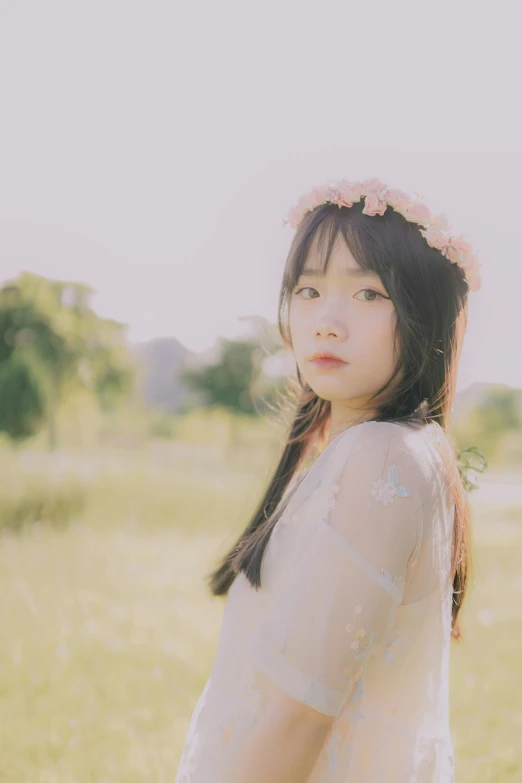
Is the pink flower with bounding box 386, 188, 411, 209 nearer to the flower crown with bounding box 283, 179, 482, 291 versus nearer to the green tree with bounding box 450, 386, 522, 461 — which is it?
the flower crown with bounding box 283, 179, 482, 291

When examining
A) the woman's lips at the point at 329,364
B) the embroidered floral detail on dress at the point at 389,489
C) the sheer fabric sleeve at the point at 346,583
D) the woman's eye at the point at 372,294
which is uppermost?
the woman's eye at the point at 372,294

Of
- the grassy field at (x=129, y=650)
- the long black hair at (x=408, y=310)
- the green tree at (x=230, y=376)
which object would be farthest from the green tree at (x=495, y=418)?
the long black hair at (x=408, y=310)

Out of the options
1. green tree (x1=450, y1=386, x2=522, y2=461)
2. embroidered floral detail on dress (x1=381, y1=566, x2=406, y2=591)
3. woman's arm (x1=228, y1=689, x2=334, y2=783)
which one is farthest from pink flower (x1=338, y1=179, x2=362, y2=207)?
green tree (x1=450, y1=386, x2=522, y2=461)

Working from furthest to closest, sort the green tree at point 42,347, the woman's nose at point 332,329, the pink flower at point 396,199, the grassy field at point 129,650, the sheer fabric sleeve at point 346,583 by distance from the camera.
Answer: the green tree at point 42,347
the grassy field at point 129,650
the pink flower at point 396,199
the woman's nose at point 332,329
the sheer fabric sleeve at point 346,583

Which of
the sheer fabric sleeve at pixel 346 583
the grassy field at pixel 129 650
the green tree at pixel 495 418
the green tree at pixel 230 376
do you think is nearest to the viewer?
the sheer fabric sleeve at pixel 346 583

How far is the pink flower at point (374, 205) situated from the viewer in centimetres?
126

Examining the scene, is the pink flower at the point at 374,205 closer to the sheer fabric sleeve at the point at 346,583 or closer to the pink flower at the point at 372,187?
the pink flower at the point at 372,187

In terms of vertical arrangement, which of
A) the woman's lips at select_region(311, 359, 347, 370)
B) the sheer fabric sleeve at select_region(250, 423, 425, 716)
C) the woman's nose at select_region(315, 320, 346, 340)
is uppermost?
the woman's nose at select_region(315, 320, 346, 340)

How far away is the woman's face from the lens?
1.20m

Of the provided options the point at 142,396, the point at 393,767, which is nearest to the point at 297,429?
the point at 393,767

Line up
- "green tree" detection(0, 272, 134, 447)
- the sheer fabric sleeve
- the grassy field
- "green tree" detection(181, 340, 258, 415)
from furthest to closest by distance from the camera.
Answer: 1. "green tree" detection(181, 340, 258, 415)
2. "green tree" detection(0, 272, 134, 447)
3. the grassy field
4. the sheer fabric sleeve

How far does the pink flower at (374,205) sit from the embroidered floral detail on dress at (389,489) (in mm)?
486

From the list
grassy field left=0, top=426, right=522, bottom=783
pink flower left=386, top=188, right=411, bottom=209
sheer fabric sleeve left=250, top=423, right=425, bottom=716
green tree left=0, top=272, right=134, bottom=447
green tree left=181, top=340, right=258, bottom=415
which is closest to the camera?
sheer fabric sleeve left=250, top=423, right=425, bottom=716

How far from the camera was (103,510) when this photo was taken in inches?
455
